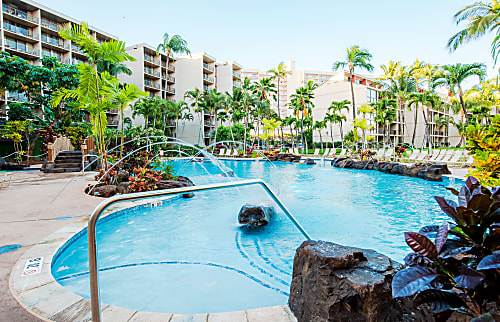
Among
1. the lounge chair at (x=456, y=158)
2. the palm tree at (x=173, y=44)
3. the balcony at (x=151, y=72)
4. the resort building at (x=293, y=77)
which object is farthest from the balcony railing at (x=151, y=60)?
A: the resort building at (x=293, y=77)

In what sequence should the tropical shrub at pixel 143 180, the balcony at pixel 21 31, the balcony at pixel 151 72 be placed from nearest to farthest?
the tropical shrub at pixel 143 180 → the balcony at pixel 21 31 → the balcony at pixel 151 72

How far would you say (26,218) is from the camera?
17.4 ft

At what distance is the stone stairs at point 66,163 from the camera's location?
1517cm

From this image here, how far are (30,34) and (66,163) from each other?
23635 millimetres

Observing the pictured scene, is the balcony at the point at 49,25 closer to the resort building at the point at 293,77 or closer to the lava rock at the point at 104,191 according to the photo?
the lava rock at the point at 104,191

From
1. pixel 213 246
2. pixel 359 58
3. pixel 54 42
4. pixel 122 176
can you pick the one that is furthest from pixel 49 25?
pixel 213 246

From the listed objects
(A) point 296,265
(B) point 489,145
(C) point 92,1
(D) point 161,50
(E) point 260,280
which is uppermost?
(D) point 161,50

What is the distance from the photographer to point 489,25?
1639cm

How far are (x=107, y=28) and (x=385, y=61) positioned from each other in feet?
140

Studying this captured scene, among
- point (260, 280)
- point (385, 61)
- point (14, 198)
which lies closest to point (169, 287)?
point (260, 280)

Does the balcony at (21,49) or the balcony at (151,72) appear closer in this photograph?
the balcony at (21,49)

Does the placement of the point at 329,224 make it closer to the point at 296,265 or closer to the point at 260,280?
the point at 260,280

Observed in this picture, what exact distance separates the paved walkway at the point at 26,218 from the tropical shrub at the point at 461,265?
9.13 feet

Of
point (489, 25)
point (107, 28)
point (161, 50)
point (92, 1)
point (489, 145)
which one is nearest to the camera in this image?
point (489, 145)
